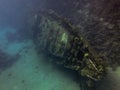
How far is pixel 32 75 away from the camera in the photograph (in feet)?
25.6

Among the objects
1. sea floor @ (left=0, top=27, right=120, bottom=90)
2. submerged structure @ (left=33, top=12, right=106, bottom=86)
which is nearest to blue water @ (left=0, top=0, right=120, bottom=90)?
sea floor @ (left=0, top=27, right=120, bottom=90)

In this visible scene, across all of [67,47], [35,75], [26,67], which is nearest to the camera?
[67,47]

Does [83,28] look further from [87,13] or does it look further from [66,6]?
[66,6]

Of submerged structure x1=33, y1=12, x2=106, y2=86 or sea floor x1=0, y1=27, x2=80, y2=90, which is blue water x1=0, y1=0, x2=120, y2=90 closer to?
sea floor x1=0, y1=27, x2=80, y2=90

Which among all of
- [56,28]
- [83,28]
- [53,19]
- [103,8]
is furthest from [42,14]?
[103,8]

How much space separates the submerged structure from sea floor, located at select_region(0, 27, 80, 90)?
1.56ft

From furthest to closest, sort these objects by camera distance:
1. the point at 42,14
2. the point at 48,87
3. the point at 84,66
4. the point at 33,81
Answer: the point at 42,14 → the point at 33,81 → the point at 48,87 → the point at 84,66

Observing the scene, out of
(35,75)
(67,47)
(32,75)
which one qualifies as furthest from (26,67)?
(67,47)

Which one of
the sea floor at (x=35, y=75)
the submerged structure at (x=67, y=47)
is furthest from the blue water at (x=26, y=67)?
the submerged structure at (x=67, y=47)

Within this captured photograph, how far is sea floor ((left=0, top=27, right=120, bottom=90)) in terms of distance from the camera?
6423 millimetres

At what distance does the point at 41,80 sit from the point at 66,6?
12.8 feet

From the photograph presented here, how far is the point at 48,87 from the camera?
22.9ft

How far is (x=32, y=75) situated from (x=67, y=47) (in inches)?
81.5

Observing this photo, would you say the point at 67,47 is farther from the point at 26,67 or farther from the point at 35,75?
the point at 26,67
